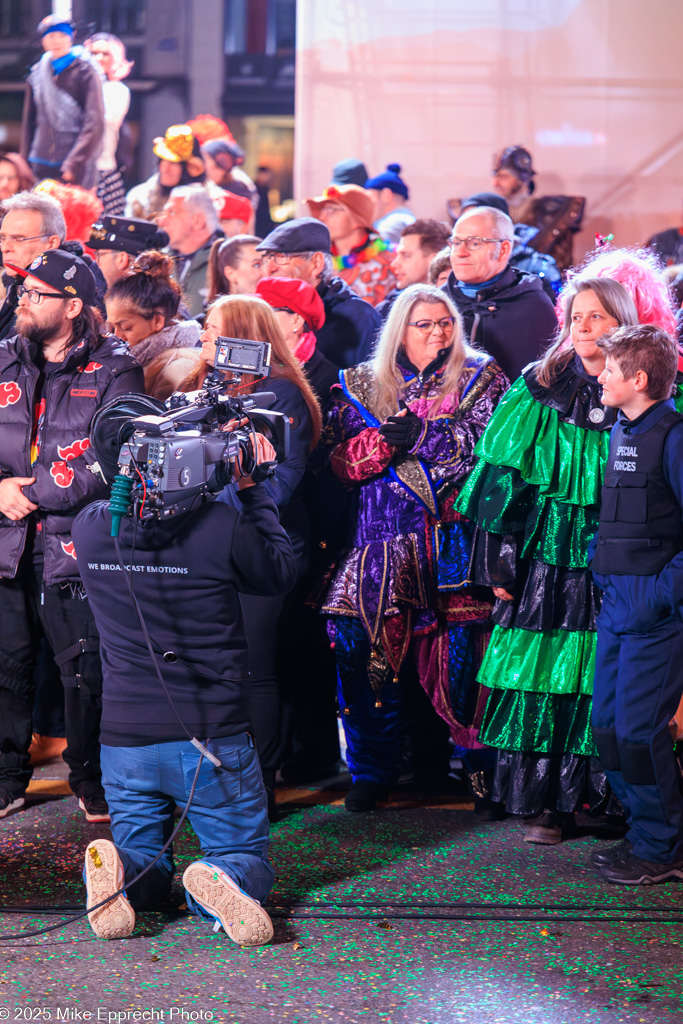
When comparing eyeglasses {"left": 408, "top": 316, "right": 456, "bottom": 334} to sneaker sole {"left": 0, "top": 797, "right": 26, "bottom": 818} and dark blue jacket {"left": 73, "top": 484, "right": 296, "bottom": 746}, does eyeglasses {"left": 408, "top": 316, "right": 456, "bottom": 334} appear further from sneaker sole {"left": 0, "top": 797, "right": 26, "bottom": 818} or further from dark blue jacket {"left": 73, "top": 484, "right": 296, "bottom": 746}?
sneaker sole {"left": 0, "top": 797, "right": 26, "bottom": 818}

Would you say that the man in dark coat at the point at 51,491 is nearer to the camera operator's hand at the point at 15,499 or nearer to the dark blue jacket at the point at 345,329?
the camera operator's hand at the point at 15,499

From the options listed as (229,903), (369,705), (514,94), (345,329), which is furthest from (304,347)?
(514,94)

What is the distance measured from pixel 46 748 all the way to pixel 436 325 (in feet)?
8.23

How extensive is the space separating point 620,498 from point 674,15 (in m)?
5.86

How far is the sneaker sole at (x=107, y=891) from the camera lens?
3051mm

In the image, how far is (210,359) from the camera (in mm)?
3945

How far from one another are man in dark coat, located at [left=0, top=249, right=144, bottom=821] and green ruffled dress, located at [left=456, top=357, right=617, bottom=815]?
1381 mm

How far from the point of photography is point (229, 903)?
9.95 feet

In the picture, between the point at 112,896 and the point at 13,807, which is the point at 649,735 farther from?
the point at 13,807

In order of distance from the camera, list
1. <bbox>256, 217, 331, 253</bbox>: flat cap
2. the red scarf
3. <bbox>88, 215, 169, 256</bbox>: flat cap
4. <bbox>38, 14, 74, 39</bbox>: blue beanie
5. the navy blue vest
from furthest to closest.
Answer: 1. <bbox>38, 14, 74, 39</bbox>: blue beanie
2. <bbox>88, 215, 169, 256</bbox>: flat cap
3. <bbox>256, 217, 331, 253</bbox>: flat cap
4. the red scarf
5. the navy blue vest

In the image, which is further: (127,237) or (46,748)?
(127,237)

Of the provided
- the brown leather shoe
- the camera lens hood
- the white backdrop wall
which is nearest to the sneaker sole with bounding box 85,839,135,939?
the camera lens hood

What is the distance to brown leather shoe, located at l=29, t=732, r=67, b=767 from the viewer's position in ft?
16.3

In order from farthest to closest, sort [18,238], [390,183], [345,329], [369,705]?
[390,183]
[345,329]
[18,238]
[369,705]
